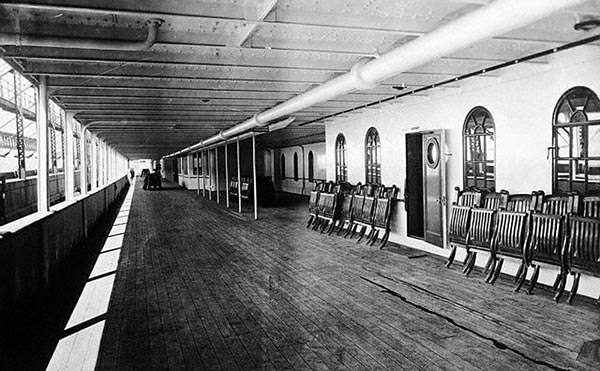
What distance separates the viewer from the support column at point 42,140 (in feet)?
18.8

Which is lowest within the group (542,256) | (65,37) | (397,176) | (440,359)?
(440,359)

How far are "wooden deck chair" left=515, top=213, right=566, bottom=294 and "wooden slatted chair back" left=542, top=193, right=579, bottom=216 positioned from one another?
0.47 feet

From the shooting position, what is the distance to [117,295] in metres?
5.06

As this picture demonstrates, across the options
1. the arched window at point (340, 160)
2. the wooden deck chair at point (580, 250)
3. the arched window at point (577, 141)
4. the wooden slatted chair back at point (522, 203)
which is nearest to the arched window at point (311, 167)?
the arched window at point (340, 160)

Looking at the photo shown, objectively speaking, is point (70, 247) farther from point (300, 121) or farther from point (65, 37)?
point (300, 121)

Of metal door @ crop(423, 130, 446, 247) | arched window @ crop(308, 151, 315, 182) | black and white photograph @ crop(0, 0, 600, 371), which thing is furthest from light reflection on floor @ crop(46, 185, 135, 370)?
arched window @ crop(308, 151, 315, 182)

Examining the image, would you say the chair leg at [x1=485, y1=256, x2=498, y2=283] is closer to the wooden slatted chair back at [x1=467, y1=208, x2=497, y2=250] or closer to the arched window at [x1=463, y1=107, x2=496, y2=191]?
the wooden slatted chair back at [x1=467, y1=208, x2=497, y2=250]

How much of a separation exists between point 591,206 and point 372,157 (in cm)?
503

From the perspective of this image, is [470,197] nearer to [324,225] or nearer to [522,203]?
[522,203]

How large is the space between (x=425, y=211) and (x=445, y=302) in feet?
9.51

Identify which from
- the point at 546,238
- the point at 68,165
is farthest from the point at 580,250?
the point at 68,165

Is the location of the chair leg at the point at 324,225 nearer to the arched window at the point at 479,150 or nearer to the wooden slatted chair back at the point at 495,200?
the arched window at the point at 479,150

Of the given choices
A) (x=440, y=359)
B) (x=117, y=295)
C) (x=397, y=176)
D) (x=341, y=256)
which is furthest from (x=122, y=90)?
(x=440, y=359)

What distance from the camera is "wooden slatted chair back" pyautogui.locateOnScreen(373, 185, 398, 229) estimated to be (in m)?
7.57
